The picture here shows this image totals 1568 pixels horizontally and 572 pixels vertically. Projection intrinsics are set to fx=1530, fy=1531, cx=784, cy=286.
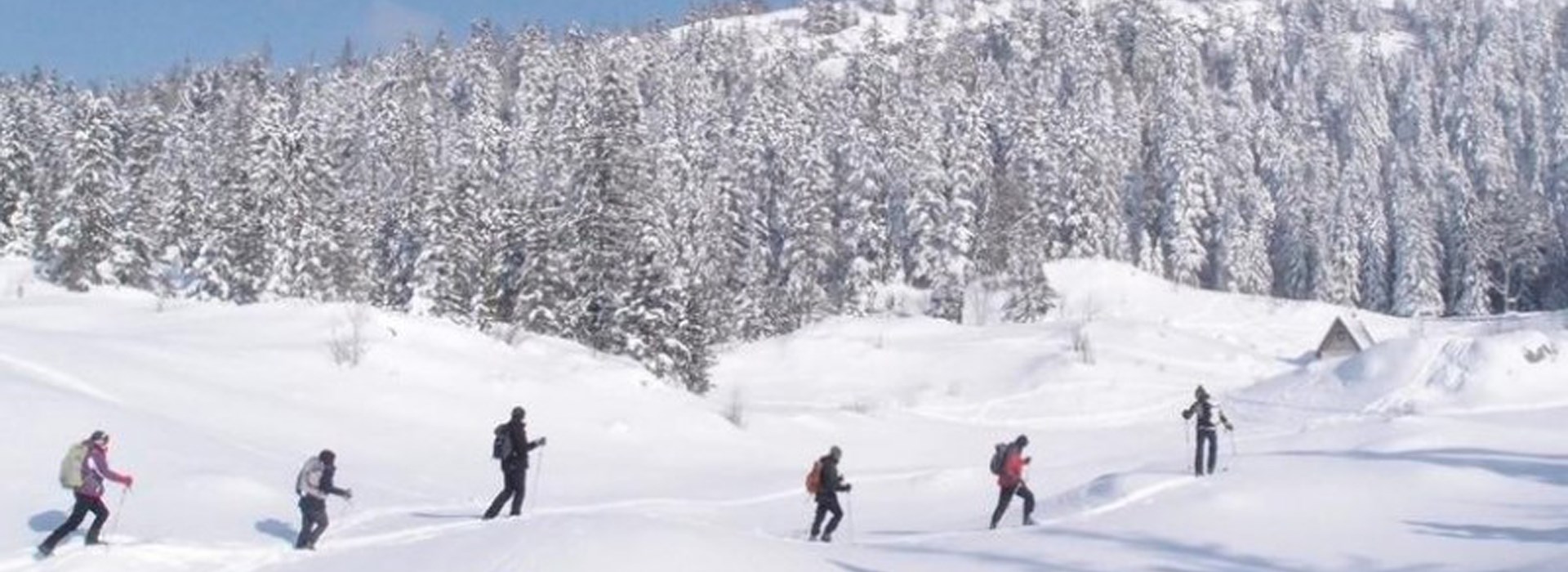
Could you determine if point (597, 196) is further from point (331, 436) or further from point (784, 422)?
point (331, 436)

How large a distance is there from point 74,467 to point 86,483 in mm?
231

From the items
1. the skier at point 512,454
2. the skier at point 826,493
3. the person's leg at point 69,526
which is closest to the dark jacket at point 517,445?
the skier at point 512,454

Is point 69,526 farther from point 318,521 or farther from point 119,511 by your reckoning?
point 318,521

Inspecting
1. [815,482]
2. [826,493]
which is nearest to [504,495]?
[815,482]

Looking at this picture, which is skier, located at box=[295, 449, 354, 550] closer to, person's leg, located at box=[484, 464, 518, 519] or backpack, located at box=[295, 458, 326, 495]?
backpack, located at box=[295, 458, 326, 495]

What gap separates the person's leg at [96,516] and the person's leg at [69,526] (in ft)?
0.19

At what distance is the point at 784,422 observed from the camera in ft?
110

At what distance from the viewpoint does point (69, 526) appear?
48.7 ft

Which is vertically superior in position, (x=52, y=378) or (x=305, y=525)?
(x=52, y=378)

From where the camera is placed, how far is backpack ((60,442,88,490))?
15.1 metres

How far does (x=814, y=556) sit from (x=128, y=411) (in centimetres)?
1098

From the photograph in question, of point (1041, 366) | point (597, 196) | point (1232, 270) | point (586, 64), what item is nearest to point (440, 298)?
point (597, 196)

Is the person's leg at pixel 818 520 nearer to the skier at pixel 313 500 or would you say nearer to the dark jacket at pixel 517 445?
the dark jacket at pixel 517 445

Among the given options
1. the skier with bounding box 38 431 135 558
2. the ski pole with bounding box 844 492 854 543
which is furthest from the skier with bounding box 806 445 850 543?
the skier with bounding box 38 431 135 558
